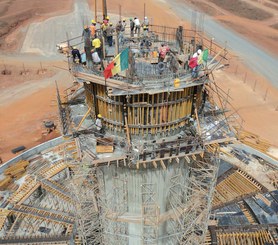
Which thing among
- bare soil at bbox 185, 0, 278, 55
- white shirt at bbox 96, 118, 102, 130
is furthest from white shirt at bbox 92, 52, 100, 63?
bare soil at bbox 185, 0, 278, 55

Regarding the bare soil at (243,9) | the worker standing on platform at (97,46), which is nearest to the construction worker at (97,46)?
the worker standing on platform at (97,46)

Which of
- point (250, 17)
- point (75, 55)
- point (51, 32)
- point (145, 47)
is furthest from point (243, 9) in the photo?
point (75, 55)

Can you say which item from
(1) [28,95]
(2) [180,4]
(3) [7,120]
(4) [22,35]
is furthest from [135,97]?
(2) [180,4]

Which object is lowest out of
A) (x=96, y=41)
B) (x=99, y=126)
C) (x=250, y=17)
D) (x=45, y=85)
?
(x=45, y=85)

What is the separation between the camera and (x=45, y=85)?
2451 inches

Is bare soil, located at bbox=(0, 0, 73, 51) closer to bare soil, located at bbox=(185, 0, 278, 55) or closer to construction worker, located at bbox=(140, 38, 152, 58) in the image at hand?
bare soil, located at bbox=(185, 0, 278, 55)

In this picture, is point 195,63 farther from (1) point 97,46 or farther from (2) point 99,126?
(2) point 99,126

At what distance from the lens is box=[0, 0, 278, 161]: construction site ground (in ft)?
157

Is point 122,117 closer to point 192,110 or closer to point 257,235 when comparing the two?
point 192,110

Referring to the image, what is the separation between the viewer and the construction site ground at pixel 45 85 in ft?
157

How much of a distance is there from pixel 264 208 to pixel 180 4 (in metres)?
106

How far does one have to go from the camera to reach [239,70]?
222ft

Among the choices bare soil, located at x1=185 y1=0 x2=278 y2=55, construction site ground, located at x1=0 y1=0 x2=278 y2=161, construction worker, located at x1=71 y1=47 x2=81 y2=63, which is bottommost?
construction site ground, located at x1=0 y1=0 x2=278 y2=161

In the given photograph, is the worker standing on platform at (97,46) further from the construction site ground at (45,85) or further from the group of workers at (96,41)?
the construction site ground at (45,85)
